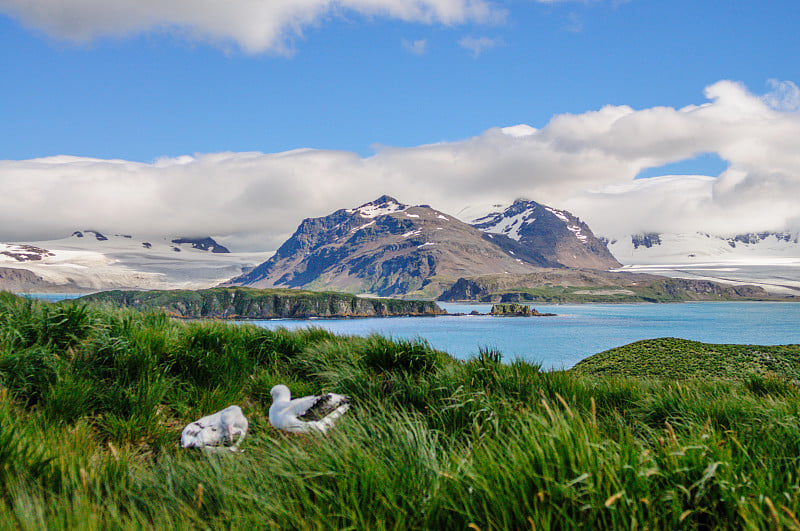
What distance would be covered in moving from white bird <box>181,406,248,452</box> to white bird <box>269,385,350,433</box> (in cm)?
43

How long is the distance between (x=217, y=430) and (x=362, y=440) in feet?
7.61

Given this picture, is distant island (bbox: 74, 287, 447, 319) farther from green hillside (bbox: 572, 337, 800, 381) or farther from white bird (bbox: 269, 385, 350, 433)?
white bird (bbox: 269, 385, 350, 433)

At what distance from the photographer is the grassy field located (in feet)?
8.88

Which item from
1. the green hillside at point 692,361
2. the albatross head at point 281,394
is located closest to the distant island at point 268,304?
the green hillside at point 692,361

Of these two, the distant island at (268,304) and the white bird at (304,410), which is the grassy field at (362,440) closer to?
the white bird at (304,410)

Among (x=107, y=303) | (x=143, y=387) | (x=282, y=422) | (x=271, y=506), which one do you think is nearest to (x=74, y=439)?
(x=143, y=387)

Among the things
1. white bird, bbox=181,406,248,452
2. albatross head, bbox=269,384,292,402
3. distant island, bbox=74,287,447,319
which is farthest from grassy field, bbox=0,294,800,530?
distant island, bbox=74,287,447,319

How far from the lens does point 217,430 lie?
5.46 meters

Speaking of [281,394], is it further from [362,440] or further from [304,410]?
[362,440]

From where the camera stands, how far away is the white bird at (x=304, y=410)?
543cm

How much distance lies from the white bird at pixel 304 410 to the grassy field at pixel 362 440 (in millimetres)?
244

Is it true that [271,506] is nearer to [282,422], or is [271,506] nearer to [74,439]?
[282,422]

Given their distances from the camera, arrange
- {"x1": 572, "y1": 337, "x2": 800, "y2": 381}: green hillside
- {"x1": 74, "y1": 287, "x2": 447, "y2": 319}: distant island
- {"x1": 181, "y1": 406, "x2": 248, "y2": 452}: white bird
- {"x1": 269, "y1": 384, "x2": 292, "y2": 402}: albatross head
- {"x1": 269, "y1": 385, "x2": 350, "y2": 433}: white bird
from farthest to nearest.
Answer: {"x1": 74, "y1": 287, "x2": 447, "y2": 319}: distant island → {"x1": 572, "y1": 337, "x2": 800, "y2": 381}: green hillside → {"x1": 269, "y1": 384, "x2": 292, "y2": 402}: albatross head → {"x1": 269, "y1": 385, "x2": 350, "y2": 433}: white bird → {"x1": 181, "y1": 406, "x2": 248, "y2": 452}: white bird

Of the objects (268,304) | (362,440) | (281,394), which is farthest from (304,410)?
(268,304)
